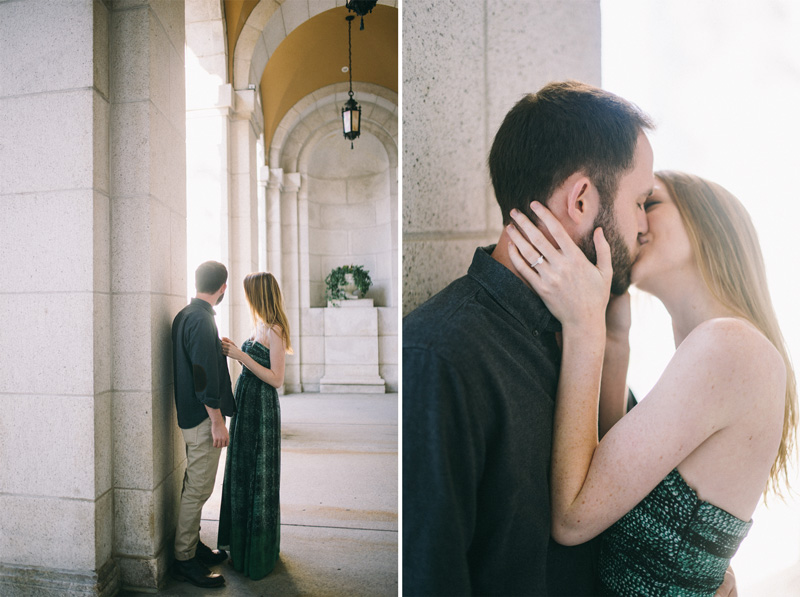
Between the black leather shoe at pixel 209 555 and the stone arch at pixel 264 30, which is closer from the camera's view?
the black leather shoe at pixel 209 555

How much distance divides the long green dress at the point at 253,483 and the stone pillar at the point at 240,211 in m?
2.98

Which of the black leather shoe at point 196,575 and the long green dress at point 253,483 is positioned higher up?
the long green dress at point 253,483

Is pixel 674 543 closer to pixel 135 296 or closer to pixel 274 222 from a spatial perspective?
pixel 135 296

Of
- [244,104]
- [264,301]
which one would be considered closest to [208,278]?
[264,301]

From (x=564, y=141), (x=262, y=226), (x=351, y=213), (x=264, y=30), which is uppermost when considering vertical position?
(x=264, y=30)

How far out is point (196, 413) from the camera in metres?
2.36

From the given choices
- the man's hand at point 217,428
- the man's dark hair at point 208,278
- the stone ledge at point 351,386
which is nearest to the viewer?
the man's hand at point 217,428

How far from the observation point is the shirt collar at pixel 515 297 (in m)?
0.88

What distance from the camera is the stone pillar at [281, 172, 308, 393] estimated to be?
808 centimetres

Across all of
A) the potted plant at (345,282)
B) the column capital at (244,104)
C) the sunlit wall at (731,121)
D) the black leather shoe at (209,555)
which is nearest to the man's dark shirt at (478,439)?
the sunlit wall at (731,121)

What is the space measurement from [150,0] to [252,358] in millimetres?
2078

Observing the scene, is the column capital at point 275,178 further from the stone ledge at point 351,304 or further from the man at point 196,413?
the man at point 196,413

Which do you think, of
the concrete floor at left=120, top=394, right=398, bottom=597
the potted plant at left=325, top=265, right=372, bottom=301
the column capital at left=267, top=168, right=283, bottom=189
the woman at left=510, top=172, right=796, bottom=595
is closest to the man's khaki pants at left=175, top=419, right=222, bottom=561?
the concrete floor at left=120, top=394, right=398, bottom=597

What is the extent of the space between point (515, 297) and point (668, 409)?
1.35 feet
